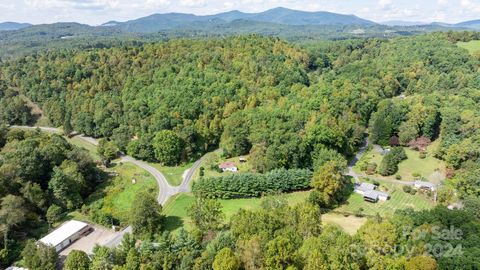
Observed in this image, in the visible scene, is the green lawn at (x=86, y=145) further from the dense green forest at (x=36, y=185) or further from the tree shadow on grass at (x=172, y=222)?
the tree shadow on grass at (x=172, y=222)

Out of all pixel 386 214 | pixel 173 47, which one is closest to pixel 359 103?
pixel 386 214

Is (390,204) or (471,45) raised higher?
(471,45)

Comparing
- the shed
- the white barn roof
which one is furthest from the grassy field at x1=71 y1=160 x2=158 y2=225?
the shed

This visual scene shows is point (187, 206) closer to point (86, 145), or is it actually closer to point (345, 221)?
point (345, 221)

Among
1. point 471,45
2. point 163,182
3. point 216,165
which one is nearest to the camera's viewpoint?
point 163,182

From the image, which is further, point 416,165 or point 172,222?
point 416,165

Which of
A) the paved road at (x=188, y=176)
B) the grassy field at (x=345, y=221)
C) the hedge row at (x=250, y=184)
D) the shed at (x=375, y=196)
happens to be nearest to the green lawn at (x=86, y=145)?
the paved road at (x=188, y=176)

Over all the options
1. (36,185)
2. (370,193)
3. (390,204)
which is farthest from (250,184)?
(36,185)
